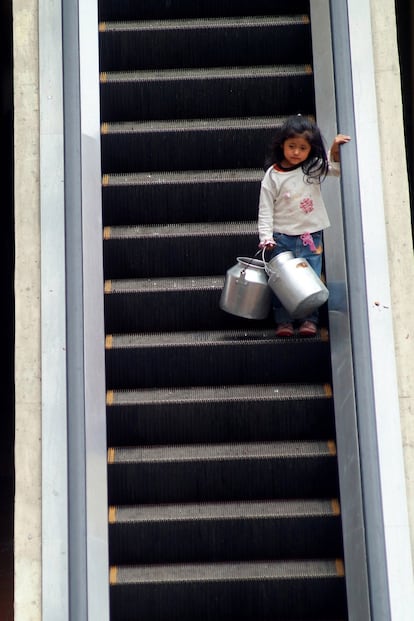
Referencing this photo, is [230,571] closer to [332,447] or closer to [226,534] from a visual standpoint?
[226,534]

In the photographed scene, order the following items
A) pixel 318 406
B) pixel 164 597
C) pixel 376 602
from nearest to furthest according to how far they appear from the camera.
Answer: pixel 376 602 < pixel 164 597 < pixel 318 406

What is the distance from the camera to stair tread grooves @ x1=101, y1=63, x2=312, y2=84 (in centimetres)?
518

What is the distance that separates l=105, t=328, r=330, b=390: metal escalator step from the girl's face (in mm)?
802

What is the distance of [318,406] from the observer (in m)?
4.52

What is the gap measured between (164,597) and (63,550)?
19.0 inches

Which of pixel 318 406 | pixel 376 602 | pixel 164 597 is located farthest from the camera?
Answer: pixel 318 406

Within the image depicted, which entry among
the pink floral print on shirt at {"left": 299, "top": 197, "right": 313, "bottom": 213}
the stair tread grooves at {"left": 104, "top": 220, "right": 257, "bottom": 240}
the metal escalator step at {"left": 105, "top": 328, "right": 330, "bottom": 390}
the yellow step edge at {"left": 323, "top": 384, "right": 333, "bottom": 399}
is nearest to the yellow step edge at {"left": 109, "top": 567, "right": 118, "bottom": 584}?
the metal escalator step at {"left": 105, "top": 328, "right": 330, "bottom": 390}

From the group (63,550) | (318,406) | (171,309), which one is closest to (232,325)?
(171,309)

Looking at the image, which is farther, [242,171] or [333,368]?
[242,171]

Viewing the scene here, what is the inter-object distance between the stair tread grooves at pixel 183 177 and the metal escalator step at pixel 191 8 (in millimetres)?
986

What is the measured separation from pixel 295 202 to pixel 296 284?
0.46m

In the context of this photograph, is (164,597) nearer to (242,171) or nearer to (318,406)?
(318,406)

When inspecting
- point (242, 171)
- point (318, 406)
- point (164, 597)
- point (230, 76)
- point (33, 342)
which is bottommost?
point (164, 597)

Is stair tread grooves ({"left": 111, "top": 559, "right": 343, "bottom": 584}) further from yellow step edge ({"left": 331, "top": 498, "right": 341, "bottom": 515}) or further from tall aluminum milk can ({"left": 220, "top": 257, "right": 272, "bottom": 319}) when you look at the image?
tall aluminum milk can ({"left": 220, "top": 257, "right": 272, "bottom": 319})
